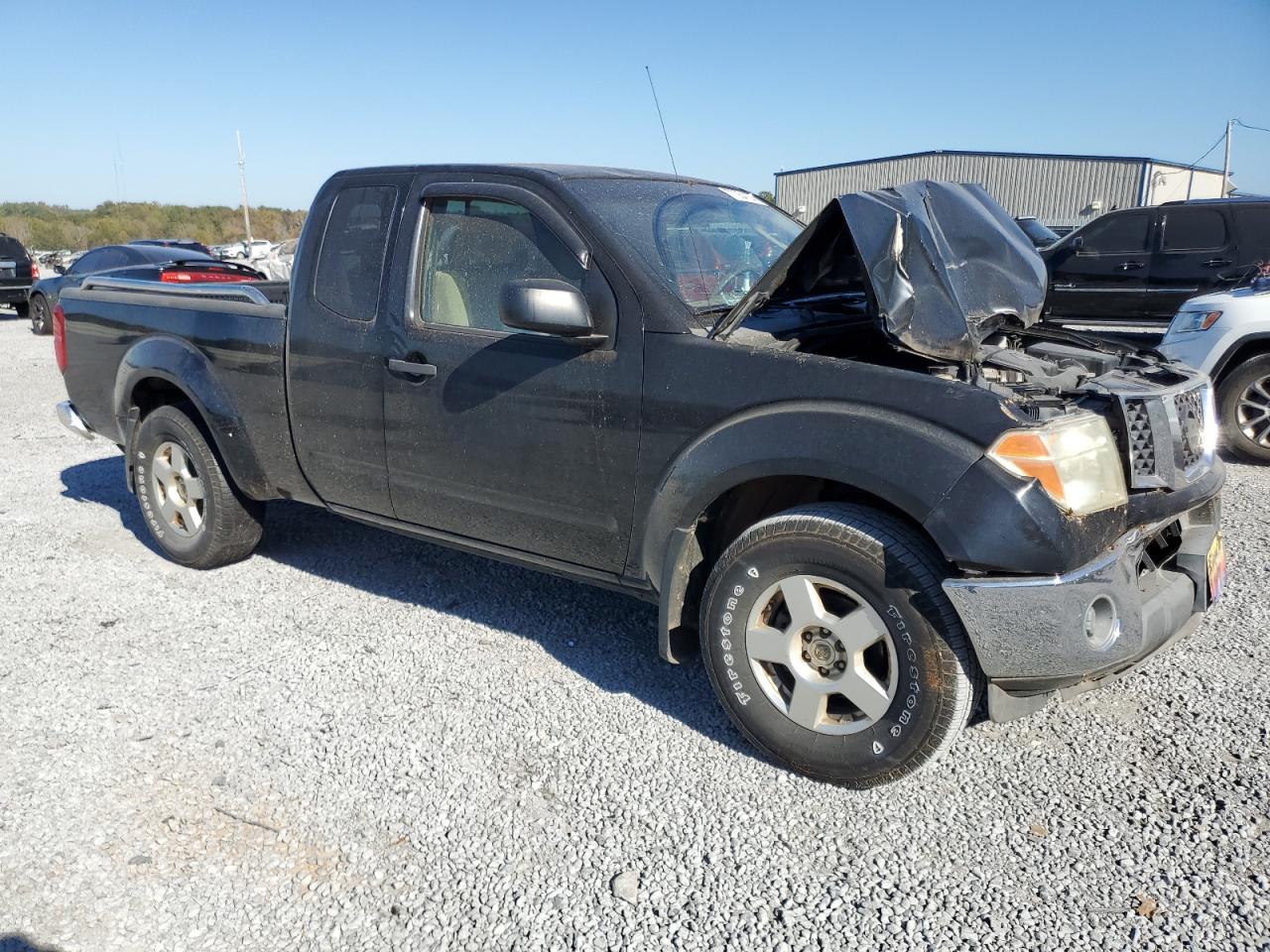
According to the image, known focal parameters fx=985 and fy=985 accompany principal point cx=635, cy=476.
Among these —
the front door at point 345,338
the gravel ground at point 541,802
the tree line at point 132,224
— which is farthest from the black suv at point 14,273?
the tree line at point 132,224

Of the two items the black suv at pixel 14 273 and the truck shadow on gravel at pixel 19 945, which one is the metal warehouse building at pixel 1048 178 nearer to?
the black suv at pixel 14 273

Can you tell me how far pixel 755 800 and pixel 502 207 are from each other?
231cm

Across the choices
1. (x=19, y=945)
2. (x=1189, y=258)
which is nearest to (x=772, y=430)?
(x=19, y=945)

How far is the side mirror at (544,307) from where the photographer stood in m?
3.20

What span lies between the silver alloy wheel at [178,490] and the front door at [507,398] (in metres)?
1.57

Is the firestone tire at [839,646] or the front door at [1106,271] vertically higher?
the front door at [1106,271]

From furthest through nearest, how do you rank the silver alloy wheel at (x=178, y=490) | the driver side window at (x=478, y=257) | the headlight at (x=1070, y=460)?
1. the silver alloy wheel at (x=178, y=490)
2. the driver side window at (x=478, y=257)
3. the headlight at (x=1070, y=460)

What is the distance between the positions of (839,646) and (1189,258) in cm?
870

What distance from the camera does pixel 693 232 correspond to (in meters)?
3.79

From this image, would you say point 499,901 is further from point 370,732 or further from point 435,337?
point 435,337

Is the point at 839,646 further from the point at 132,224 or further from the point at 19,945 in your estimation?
the point at 132,224

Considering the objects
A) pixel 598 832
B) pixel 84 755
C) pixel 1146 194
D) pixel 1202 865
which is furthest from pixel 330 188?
pixel 1146 194

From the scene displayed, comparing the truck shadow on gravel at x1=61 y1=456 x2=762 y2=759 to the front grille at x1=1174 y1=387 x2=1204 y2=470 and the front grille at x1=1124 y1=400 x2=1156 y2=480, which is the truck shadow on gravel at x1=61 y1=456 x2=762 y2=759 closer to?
the front grille at x1=1124 y1=400 x2=1156 y2=480

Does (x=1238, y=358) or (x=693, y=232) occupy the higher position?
(x=693, y=232)
